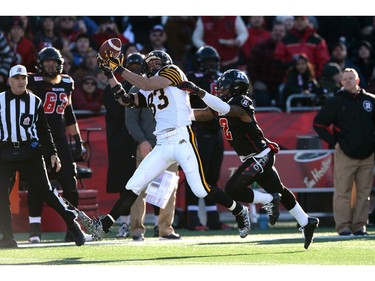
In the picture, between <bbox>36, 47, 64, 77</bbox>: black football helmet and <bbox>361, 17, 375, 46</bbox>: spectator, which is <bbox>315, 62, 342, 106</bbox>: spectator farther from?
<bbox>36, 47, 64, 77</bbox>: black football helmet

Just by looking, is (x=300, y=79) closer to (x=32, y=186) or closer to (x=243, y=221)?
(x=243, y=221)

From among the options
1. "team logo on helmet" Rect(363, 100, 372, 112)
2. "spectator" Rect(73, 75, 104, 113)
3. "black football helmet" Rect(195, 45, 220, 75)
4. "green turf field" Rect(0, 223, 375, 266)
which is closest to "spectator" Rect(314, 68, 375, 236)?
"team logo on helmet" Rect(363, 100, 372, 112)

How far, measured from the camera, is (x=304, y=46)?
19.0m

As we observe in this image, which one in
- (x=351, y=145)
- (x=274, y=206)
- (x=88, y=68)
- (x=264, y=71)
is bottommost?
(x=274, y=206)

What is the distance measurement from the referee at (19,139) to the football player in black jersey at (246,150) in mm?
1718

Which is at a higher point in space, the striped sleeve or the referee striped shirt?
the striped sleeve

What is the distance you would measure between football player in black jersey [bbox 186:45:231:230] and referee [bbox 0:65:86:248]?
293 cm

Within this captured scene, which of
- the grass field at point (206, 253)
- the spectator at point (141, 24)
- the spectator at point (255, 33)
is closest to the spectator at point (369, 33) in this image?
the spectator at point (255, 33)

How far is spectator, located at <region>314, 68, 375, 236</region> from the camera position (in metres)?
14.2

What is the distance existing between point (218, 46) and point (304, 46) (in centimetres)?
136

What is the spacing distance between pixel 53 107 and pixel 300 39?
644 centimetres

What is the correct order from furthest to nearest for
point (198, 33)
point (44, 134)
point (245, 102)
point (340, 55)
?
point (340, 55), point (198, 33), point (44, 134), point (245, 102)

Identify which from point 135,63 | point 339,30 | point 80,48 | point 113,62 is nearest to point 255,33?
point 339,30
